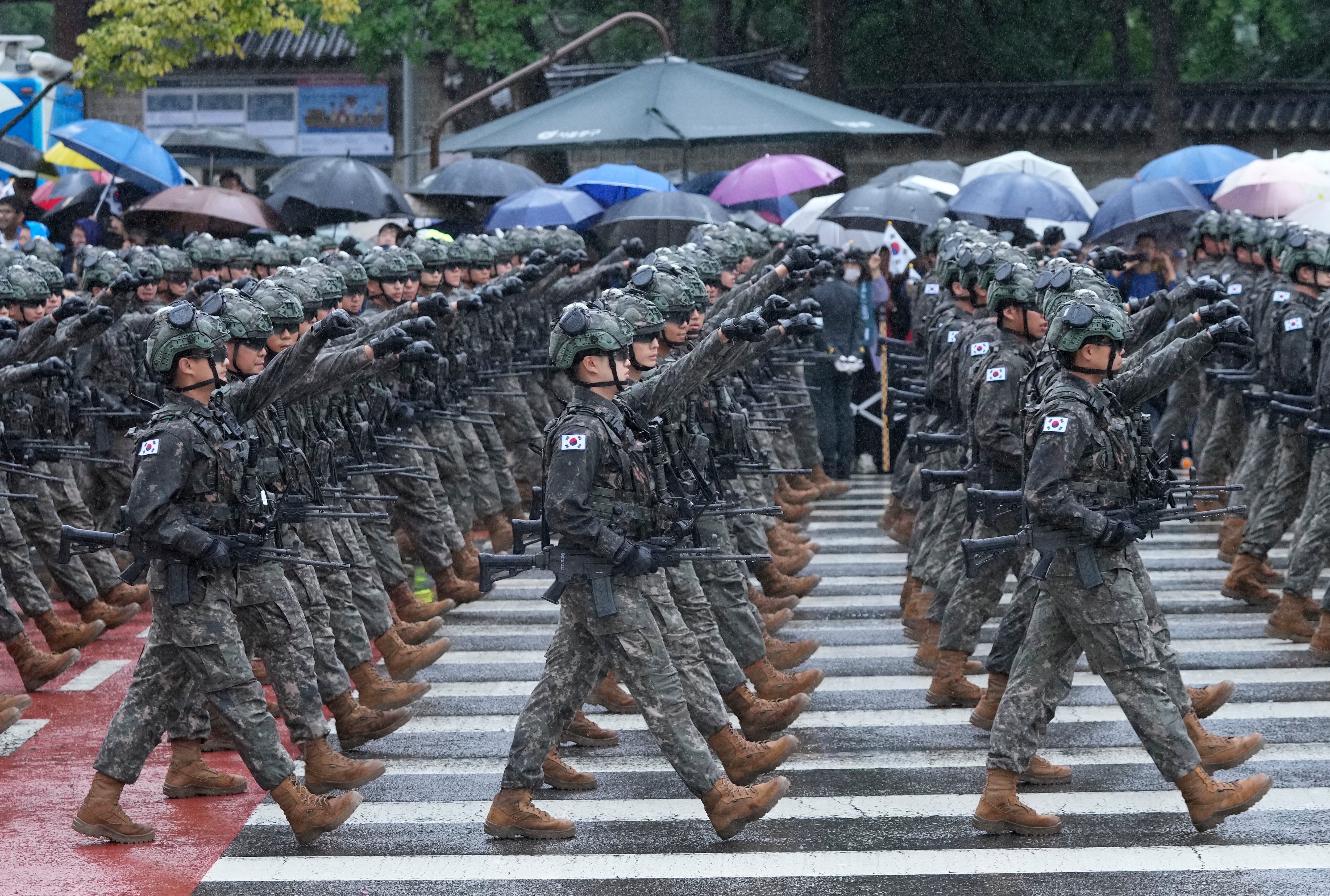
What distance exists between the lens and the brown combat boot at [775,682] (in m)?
10.2

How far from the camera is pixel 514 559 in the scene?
27.4 feet

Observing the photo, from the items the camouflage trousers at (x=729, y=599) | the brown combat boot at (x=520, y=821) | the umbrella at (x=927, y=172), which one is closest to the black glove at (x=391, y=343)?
the brown combat boot at (x=520, y=821)

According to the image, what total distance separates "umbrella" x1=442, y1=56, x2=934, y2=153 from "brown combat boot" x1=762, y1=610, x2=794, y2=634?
9594mm

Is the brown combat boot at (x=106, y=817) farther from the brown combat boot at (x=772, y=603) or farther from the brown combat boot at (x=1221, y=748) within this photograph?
the brown combat boot at (x=772, y=603)

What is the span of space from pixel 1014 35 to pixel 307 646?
85.1ft

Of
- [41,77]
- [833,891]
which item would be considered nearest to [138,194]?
[41,77]

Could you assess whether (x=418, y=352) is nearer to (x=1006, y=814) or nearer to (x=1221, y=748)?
(x=1006, y=814)

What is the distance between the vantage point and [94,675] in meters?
11.5

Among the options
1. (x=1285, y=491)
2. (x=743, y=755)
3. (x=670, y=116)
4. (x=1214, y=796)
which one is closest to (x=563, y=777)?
(x=743, y=755)

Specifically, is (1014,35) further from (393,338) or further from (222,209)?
(393,338)

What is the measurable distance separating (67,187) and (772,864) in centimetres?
1714

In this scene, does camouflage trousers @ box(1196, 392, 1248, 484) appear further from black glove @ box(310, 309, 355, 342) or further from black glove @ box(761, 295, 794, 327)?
black glove @ box(310, 309, 355, 342)

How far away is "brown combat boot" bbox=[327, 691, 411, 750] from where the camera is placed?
31.6 ft

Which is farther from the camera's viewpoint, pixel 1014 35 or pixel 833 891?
pixel 1014 35
